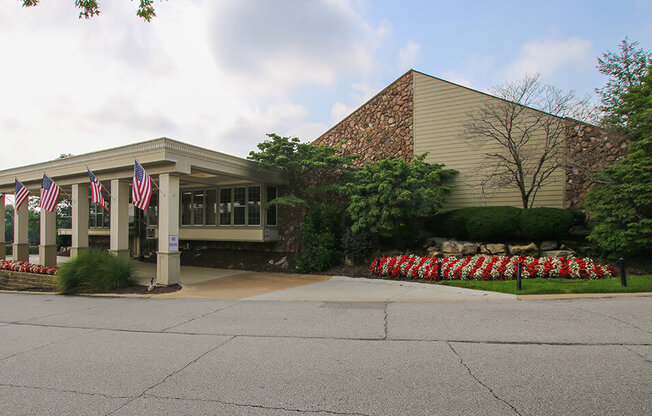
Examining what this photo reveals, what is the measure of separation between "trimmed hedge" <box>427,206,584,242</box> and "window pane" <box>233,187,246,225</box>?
31.4 ft

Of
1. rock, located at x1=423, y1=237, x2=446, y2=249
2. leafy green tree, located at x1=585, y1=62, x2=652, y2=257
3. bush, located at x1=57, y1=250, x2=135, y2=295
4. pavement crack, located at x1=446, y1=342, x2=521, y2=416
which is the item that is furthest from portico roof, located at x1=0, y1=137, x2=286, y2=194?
leafy green tree, located at x1=585, y1=62, x2=652, y2=257

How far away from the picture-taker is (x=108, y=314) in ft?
28.1

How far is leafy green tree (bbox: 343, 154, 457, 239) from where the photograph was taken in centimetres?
1292

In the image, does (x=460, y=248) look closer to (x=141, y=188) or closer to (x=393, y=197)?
(x=393, y=197)

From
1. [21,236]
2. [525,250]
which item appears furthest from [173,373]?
[21,236]

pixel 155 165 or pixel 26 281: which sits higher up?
pixel 155 165

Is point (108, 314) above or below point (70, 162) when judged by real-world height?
below

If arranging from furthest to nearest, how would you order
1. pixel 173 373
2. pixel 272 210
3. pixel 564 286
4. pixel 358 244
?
1. pixel 272 210
2. pixel 358 244
3. pixel 564 286
4. pixel 173 373

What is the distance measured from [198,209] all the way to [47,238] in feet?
22.3

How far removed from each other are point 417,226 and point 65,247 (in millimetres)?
27289

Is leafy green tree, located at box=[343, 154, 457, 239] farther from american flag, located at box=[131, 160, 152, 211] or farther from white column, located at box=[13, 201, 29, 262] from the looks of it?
white column, located at box=[13, 201, 29, 262]

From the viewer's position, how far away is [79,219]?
52.2 ft

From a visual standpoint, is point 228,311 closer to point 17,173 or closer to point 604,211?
point 604,211

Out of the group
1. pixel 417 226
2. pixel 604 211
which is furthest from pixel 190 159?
pixel 604 211
